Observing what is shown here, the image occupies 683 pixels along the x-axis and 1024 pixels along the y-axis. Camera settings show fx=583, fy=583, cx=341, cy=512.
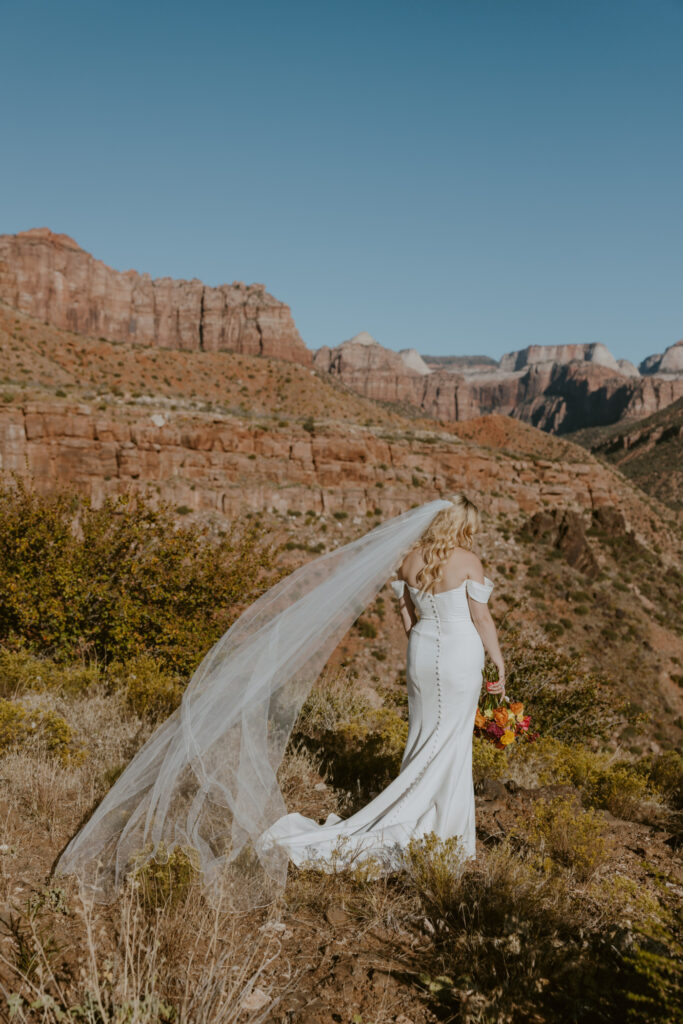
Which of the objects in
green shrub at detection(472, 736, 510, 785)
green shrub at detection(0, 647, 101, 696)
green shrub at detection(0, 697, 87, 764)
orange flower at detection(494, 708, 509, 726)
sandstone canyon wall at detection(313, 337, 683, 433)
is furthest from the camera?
sandstone canyon wall at detection(313, 337, 683, 433)

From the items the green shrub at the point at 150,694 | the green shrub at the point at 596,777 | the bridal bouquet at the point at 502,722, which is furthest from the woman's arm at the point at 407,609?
the green shrub at the point at 150,694

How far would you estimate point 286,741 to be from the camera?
351cm

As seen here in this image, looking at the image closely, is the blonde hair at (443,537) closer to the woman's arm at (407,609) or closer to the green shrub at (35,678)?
the woman's arm at (407,609)

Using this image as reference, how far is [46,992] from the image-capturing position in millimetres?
2277

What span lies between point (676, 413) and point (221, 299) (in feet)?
239

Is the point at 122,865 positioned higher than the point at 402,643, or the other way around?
the point at 122,865

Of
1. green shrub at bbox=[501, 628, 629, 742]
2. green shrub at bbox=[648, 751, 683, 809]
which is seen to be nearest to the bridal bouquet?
green shrub at bbox=[648, 751, 683, 809]

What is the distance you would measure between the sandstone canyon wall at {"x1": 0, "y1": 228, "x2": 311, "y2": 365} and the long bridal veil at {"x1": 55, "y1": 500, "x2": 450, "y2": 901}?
9294 cm

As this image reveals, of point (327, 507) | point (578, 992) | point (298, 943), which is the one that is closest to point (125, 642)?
point (298, 943)

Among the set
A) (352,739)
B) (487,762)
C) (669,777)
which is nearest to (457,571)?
(487,762)

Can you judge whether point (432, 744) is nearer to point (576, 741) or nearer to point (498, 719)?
point (498, 719)

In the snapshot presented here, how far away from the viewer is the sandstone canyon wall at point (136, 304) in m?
85.7

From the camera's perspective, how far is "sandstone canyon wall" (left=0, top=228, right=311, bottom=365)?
85688mm

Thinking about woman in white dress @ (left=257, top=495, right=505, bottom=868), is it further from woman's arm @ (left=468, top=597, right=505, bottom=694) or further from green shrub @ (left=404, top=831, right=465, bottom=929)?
green shrub @ (left=404, top=831, right=465, bottom=929)
